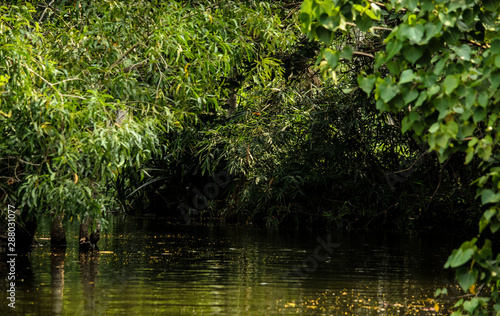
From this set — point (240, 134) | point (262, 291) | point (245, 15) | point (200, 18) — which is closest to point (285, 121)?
point (240, 134)

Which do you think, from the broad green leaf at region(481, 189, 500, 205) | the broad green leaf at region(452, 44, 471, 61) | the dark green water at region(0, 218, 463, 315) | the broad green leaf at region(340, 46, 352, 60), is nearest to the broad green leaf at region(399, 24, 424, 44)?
the broad green leaf at region(452, 44, 471, 61)

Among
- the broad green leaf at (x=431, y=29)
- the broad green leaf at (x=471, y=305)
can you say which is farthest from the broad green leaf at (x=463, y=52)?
the broad green leaf at (x=471, y=305)

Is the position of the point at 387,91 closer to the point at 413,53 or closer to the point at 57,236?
the point at 413,53

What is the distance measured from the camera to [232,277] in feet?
34.9

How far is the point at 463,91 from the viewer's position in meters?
4.37

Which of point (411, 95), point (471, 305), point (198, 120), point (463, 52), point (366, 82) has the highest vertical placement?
point (198, 120)

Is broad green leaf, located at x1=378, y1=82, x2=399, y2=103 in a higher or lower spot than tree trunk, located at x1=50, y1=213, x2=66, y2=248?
higher

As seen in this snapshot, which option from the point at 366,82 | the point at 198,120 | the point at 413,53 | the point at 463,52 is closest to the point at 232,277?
the point at 198,120

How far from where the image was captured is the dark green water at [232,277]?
8.21m

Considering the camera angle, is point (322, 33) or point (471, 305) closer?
point (471, 305)

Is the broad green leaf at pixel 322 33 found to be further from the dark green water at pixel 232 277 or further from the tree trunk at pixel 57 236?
the tree trunk at pixel 57 236

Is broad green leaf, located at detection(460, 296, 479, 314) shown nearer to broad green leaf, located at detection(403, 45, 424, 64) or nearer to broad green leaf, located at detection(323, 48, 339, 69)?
broad green leaf, located at detection(403, 45, 424, 64)

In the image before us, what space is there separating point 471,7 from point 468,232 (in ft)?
50.0

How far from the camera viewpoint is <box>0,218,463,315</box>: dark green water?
821 cm
